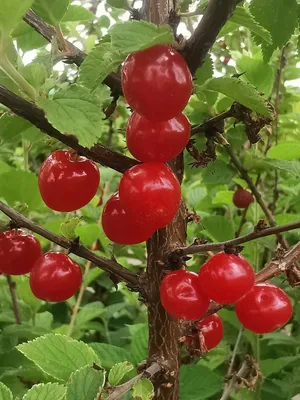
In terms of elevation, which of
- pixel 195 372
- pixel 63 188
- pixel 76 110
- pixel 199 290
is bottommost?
pixel 195 372

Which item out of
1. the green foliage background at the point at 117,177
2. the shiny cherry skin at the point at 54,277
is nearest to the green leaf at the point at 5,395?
the green foliage background at the point at 117,177

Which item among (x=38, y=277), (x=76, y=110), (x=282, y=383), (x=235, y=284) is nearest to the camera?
(x=76, y=110)

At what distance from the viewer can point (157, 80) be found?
0.51 metres

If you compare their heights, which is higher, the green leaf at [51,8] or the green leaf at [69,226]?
the green leaf at [51,8]

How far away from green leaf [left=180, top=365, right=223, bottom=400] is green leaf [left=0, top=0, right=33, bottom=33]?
0.71m

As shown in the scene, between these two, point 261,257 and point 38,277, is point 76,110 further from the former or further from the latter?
point 261,257

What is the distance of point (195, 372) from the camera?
1.02 metres

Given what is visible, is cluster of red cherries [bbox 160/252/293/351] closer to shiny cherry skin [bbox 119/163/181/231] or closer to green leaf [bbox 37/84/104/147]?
shiny cherry skin [bbox 119/163/181/231]

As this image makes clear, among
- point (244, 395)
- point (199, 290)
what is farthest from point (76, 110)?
point (244, 395)

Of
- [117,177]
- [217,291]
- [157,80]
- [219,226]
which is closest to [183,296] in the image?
[217,291]

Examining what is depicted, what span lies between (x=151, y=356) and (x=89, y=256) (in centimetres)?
15

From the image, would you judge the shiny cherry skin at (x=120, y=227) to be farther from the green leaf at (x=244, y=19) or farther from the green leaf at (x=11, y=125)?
the green leaf at (x=244, y=19)

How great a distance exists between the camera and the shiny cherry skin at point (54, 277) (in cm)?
74

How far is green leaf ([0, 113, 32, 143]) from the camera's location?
2.17ft
